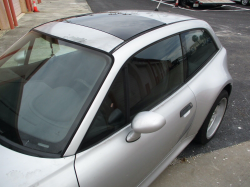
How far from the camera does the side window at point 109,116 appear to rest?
55.6 inches

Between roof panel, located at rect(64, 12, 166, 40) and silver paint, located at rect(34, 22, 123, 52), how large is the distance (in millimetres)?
72

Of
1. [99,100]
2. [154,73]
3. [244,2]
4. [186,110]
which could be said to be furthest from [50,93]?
[244,2]

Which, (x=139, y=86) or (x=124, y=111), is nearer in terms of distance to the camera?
(x=124, y=111)

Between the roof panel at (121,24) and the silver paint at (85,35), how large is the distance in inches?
2.8

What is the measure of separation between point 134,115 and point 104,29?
2.57ft

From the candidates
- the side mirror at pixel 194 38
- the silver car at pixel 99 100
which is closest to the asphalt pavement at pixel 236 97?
the silver car at pixel 99 100

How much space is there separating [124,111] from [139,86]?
0.26 meters

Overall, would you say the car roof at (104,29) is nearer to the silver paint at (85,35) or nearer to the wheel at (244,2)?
the silver paint at (85,35)

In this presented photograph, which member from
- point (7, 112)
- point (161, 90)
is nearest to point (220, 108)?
point (161, 90)

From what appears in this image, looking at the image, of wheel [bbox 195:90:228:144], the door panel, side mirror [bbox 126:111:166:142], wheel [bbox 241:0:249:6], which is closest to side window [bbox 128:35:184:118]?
the door panel

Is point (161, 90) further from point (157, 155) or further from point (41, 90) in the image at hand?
point (41, 90)

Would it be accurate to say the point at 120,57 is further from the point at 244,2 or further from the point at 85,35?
the point at 244,2

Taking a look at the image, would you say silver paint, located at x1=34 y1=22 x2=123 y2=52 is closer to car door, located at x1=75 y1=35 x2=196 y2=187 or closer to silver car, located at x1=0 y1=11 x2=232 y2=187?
silver car, located at x1=0 y1=11 x2=232 y2=187

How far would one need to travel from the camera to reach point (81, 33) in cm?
179
